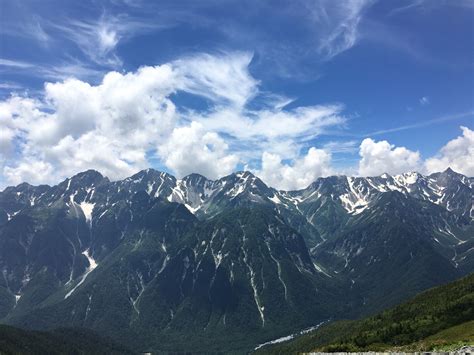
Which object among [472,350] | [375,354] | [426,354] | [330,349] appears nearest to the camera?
[472,350]

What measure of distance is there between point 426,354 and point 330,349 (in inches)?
5195

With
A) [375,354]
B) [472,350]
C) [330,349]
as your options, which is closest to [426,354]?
[472,350]

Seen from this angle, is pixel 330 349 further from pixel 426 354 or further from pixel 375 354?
pixel 426 354

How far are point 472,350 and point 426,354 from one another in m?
12.2

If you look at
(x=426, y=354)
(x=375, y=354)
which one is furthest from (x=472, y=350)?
(x=375, y=354)

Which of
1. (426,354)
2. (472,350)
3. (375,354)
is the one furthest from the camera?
(375,354)

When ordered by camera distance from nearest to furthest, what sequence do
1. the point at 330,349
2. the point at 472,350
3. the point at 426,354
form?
1. the point at 472,350
2. the point at 426,354
3. the point at 330,349

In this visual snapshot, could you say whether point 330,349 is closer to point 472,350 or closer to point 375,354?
point 375,354

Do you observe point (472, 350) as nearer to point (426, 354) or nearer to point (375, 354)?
point (426, 354)

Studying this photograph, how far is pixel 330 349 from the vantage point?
199625 millimetres

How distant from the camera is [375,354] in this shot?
102m

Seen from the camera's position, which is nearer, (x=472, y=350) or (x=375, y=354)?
(x=472, y=350)

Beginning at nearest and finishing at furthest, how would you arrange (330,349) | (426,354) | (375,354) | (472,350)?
(472,350), (426,354), (375,354), (330,349)

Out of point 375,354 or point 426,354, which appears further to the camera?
point 375,354
